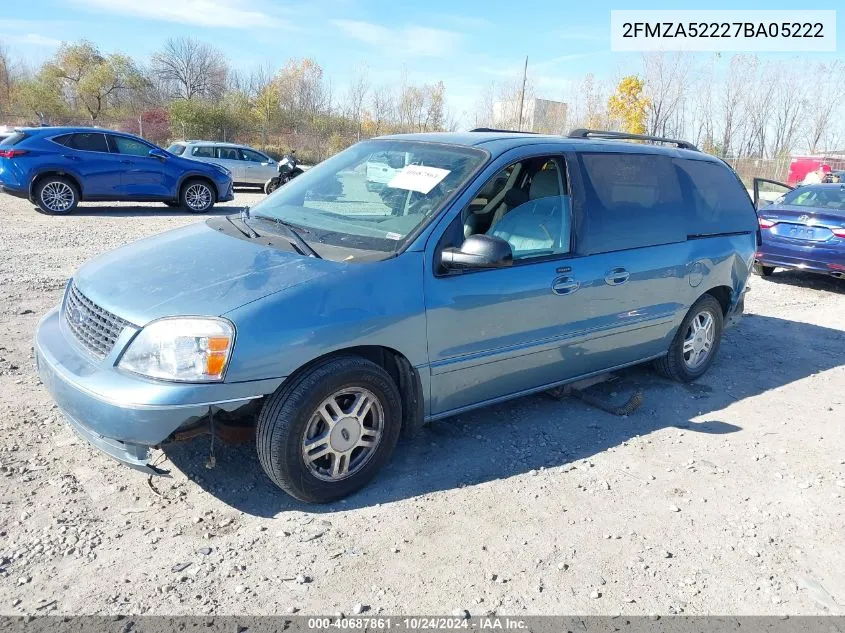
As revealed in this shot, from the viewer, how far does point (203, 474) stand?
3.57 m

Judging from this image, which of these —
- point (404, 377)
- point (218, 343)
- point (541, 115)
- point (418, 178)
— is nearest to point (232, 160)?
point (418, 178)

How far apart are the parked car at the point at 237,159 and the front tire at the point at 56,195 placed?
739 cm

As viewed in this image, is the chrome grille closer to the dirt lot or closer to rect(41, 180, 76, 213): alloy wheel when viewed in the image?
the dirt lot

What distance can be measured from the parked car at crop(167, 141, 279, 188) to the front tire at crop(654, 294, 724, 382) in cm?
1708

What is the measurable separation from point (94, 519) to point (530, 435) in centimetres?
252

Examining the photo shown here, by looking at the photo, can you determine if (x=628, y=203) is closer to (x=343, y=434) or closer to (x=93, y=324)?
(x=343, y=434)

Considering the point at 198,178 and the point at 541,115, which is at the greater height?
the point at 541,115

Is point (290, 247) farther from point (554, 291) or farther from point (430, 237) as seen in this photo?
point (554, 291)

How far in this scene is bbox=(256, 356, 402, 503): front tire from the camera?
10.2ft

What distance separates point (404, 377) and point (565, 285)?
1.22 meters

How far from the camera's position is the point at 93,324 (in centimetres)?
320

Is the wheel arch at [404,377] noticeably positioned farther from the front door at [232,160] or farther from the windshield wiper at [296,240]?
the front door at [232,160]

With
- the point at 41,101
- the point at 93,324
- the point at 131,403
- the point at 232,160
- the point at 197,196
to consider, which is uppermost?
the point at 41,101

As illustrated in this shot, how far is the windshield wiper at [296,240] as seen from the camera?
3477 mm
